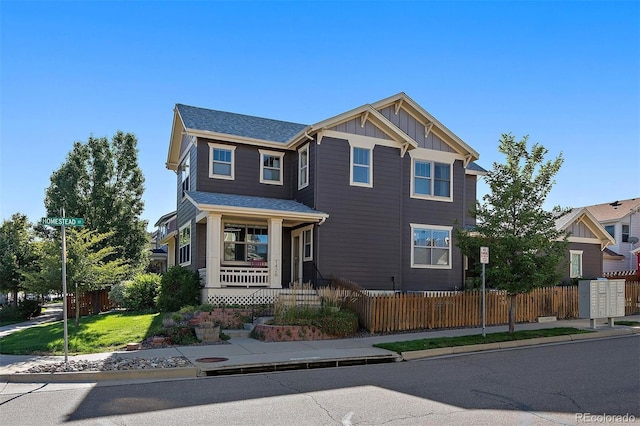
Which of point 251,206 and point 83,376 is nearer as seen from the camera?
point 83,376

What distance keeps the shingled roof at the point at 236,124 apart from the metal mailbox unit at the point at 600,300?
42.5ft

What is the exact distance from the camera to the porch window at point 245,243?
22016 millimetres

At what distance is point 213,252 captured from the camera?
18.9 metres

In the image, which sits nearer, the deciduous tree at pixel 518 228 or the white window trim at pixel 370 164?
the deciduous tree at pixel 518 228

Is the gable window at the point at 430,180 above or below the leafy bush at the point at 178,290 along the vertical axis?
above

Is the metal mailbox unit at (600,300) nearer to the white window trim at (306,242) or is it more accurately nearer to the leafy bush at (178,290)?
the white window trim at (306,242)

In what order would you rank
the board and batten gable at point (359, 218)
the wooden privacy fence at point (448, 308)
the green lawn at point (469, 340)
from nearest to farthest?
the green lawn at point (469, 340)
the wooden privacy fence at point (448, 308)
the board and batten gable at point (359, 218)

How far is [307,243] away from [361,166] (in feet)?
12.5

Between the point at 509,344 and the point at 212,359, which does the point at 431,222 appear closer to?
the point at 509,344

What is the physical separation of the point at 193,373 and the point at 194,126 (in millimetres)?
12574

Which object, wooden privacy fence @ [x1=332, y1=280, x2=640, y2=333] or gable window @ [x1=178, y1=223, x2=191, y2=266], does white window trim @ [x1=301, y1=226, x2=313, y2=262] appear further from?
gable window @ [x1=178, y1=223, x2=191, y2=266]

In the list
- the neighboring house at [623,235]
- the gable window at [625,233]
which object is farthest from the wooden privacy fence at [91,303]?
the gable window at [625,233]

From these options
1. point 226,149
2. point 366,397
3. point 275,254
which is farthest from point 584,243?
point 366,397

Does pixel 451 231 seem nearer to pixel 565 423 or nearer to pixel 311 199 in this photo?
pixel 311 199
